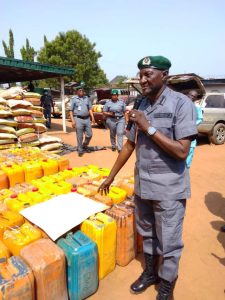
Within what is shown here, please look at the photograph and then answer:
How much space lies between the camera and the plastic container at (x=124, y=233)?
2791mm

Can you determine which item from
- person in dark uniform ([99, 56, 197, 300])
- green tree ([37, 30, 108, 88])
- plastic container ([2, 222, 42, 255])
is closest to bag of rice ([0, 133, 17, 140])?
plastic container ([2, 222, 42, 255])

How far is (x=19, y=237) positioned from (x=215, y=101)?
349 inches

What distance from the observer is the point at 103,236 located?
2568 mm

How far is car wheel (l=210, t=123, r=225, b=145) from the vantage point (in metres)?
9.41

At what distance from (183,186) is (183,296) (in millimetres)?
1250

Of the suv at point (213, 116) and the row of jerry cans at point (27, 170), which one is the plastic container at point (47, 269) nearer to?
the row of jerry cans at point (27, 170)

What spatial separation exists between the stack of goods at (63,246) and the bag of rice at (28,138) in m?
3.67

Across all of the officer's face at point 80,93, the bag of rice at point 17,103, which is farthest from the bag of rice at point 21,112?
the officer's face at point 80,93

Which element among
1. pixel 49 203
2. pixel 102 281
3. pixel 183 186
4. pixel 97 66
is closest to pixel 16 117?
pixel 49 203

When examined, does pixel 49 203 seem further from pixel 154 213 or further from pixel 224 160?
pixel 224 160

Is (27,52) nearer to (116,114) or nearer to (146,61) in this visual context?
(116,114)

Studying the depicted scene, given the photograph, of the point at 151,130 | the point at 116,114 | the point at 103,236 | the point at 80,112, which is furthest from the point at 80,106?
the point at 151,130

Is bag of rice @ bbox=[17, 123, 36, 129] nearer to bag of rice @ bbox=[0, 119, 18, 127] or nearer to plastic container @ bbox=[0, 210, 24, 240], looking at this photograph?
bag of rice @ bbox=[0, 119, 18, 127]

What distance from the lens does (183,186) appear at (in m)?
2.17
